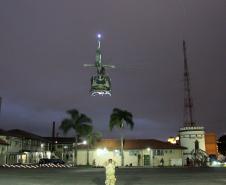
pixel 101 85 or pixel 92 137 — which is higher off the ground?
pixel 101 85

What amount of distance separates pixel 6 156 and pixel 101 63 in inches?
2402

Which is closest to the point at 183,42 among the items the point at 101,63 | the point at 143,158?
the point at 143,158

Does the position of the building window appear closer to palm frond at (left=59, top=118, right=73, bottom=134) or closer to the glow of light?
the glow of light

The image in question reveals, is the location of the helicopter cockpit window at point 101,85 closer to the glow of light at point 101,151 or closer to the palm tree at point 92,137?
the palm tree at point 92,137

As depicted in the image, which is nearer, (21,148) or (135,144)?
(135,144)

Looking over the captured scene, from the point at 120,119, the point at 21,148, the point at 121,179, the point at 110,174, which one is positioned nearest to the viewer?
the point at 110,174

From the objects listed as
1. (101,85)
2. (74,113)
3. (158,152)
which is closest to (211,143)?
(158,152)

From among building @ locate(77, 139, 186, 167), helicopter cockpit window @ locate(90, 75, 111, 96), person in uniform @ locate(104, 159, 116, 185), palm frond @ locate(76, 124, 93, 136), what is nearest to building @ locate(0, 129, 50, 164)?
building @ locate(77, 139, 186, 167)

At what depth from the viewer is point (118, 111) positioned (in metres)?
72.6

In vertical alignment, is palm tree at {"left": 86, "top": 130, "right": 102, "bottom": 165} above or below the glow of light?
above

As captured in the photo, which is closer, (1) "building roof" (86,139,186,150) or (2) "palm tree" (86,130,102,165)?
(2) "palm tree" (86,130,102,165)

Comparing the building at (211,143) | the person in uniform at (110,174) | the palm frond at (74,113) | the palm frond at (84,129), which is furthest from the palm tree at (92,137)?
the person in uniform at (110,174)

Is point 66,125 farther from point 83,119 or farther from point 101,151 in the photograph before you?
point 101,151

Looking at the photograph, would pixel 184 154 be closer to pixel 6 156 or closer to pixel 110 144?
pixel 110 144
